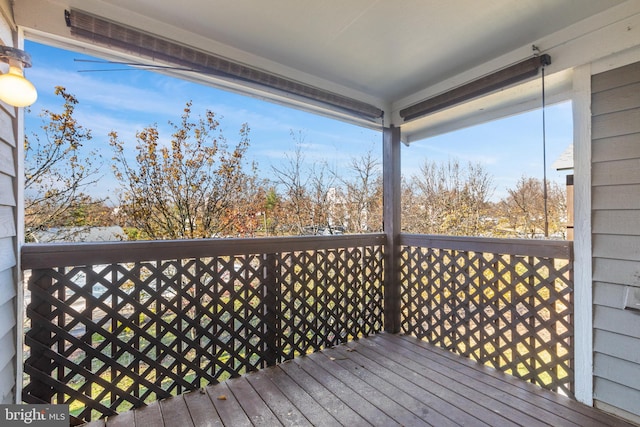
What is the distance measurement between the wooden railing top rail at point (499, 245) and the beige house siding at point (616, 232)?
7.6 inches

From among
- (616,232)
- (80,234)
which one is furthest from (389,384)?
(80,234)

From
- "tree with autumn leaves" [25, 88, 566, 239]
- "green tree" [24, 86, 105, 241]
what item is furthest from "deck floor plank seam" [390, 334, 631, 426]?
"green tree" [24, 86, 105, 241]

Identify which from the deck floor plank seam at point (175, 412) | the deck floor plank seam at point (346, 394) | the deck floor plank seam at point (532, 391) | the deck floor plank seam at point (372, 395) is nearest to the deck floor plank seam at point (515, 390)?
the deck floor plank seam at point (532, 391)

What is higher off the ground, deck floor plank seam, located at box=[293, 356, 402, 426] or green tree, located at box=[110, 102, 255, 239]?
green tree, located at box=[110, 102, 255, 239]

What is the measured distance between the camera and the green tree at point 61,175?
66.9 inches

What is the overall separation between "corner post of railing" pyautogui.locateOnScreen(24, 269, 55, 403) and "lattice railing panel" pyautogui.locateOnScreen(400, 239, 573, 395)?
291 cm

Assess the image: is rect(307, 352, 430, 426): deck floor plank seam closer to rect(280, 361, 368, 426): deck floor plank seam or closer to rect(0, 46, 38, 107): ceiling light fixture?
rect(280, 361, 368, 426): deck floor plank seam

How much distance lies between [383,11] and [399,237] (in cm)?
213

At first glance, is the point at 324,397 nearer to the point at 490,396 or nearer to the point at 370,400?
the point at 370,400

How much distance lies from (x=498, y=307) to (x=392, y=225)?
1.22 metres

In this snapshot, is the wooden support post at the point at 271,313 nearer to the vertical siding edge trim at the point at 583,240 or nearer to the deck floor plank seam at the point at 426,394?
the deck floor plank seam at the point at 426,394

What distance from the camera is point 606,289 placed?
70.4 inches

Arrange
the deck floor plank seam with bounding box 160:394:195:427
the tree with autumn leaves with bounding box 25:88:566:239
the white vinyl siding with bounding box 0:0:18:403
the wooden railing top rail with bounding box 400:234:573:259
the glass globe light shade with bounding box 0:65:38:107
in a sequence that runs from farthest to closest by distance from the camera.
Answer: the wooden railing top rail with bounding box 400:234:573:259 < the tree with autumn leaves with bounding box 25:88:566:239 < the deck floor plank seam with bounding box 160:394:195:427 < the white vinyl siding with bounding box 0:0:18:403 < the glass globe light shade with bounding box 0:65:38:107

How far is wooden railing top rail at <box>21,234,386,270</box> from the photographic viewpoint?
5.20ft
